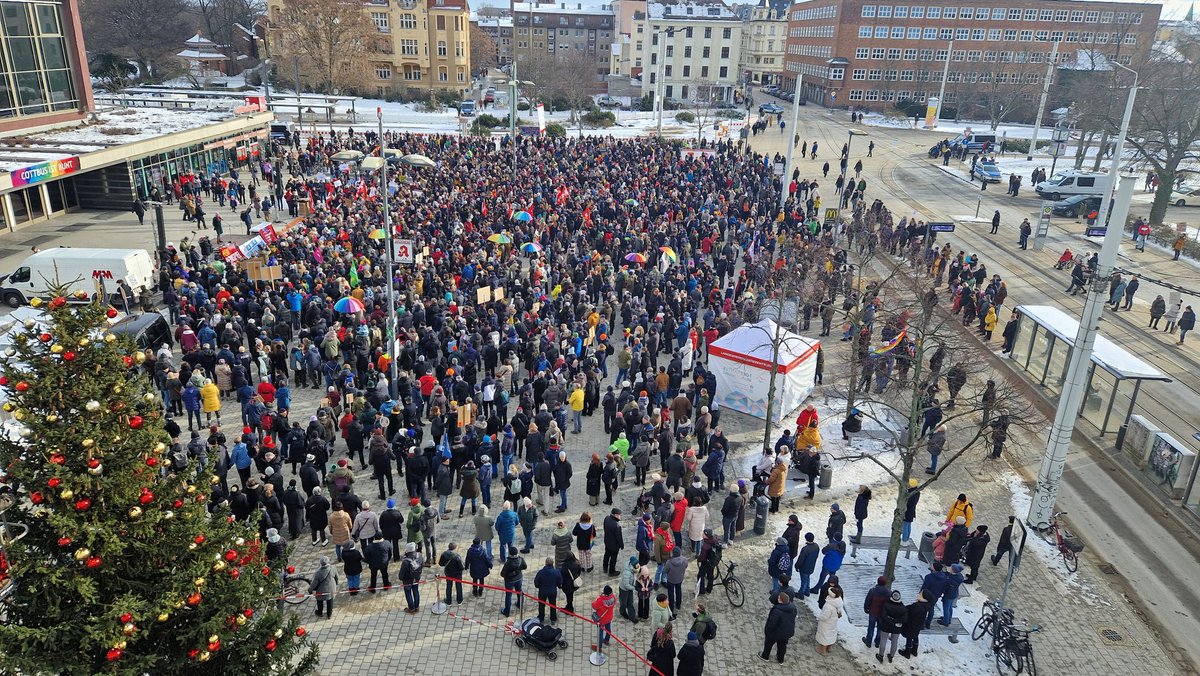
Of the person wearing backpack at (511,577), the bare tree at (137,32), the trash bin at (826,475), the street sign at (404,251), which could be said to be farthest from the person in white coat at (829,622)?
the bare tree at (137,32)

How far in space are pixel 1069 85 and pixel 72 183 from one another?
78304mm

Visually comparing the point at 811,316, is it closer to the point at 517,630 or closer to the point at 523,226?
the point at 523,226

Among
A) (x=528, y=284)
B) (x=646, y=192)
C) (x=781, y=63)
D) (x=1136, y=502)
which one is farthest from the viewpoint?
(x=781, y=63)

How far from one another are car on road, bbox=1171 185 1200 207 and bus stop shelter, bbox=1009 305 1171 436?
30963mm

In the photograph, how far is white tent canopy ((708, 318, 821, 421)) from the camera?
17.5 m

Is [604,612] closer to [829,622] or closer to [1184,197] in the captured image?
[829,622]

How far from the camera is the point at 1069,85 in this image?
237ft

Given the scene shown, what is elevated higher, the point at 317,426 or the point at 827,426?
the point at 317,426

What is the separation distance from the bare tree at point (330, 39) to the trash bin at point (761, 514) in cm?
7398

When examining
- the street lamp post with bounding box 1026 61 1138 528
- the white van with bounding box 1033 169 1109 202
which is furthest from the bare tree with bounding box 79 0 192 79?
the street lamp post with bounding box 1026 61 1138 528

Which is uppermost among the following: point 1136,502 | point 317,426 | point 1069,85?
point 1069,85

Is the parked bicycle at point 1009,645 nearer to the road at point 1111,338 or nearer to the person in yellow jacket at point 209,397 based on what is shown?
the road at point 1111,338

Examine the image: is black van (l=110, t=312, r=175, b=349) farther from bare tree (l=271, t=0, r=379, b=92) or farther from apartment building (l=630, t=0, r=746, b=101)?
apartment building (l=630, t=0, r=746, b=101)

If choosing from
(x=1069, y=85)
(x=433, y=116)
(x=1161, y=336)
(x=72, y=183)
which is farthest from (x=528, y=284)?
(x=1069, y=85)
